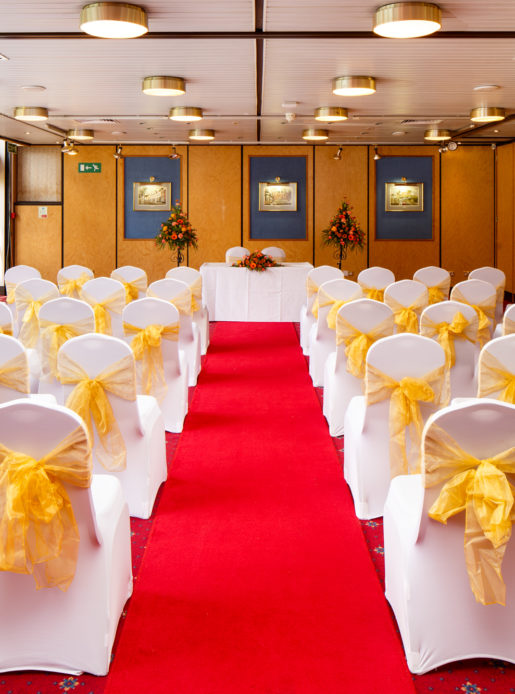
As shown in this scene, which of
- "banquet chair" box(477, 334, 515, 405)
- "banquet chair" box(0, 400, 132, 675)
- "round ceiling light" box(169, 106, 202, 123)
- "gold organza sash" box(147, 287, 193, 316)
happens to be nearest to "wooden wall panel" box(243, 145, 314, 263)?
"round ceiling light" box(169, 106, 202, 123)

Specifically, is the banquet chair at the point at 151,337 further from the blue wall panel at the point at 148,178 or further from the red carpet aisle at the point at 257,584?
the blue wall panel at the point at 148,178

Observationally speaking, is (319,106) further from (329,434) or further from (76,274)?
(329,434)

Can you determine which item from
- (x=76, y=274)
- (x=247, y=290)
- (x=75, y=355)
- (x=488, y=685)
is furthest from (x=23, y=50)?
(x=488, y=685)

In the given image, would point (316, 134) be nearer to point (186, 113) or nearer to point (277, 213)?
point (277, 213)

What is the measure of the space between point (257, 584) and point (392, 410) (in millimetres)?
1224

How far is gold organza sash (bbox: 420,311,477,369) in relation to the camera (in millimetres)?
5859

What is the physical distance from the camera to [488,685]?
Result: 9.48ft

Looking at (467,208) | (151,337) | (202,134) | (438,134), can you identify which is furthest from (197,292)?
(467,208)

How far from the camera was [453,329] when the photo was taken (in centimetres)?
586

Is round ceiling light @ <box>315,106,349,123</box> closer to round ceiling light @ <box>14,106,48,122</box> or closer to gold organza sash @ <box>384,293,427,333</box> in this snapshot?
round ceiling light @ <box>14,106,48,122</box>

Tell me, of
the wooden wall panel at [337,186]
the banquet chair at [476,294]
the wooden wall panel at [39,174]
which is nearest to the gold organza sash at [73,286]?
the banquet chair at [476,294]

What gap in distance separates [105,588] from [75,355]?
60.2 inches

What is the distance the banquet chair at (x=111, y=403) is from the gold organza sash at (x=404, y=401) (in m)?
1.41

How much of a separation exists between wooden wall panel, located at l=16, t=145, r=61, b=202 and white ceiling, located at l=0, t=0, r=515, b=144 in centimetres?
344
